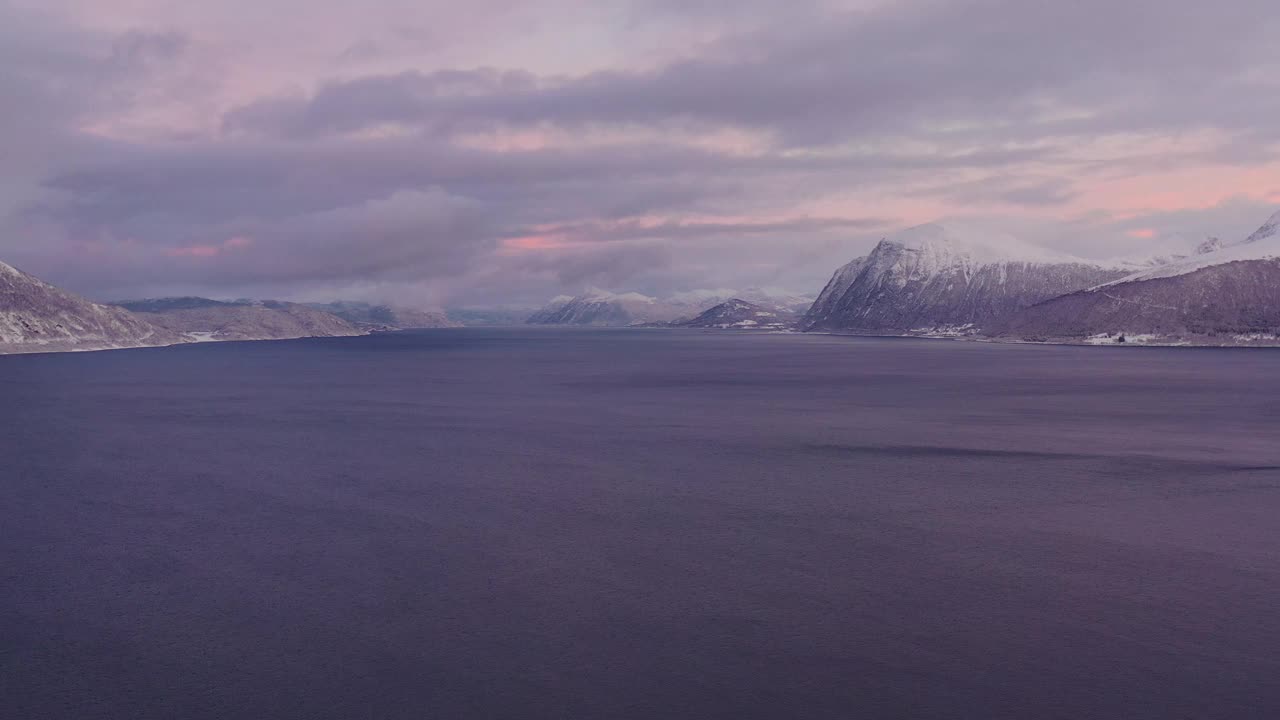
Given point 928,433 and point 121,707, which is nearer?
point 121,707

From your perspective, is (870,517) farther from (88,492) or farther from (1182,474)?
(88,492)

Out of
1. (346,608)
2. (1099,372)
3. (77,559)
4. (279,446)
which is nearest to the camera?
(346,608)

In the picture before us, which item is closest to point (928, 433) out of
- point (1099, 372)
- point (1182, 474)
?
point (1182, 474)

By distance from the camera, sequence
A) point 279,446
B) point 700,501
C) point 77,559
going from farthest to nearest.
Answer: point 279,446 < point 700,501 < point 77,559

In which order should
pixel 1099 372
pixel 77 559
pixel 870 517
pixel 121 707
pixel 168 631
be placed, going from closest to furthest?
pixel 121 707 → pixel 168 631 → pixel 77 559 → pixel 870 517 → pixel 1099 372

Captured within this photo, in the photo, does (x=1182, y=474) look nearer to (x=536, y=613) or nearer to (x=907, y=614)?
(x=907, y=614)

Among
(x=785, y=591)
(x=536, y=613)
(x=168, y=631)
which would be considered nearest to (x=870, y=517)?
(x=785, y=591)
